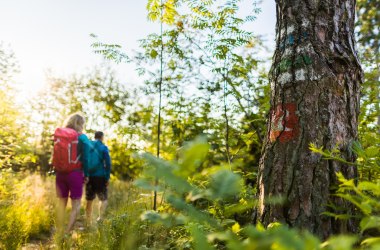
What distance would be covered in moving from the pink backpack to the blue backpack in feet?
2.50

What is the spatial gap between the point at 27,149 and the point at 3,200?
824 millimetres

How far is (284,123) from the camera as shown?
2.17 metres

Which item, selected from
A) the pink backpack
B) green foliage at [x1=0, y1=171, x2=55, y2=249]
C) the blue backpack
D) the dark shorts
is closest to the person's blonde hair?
the pink backpack

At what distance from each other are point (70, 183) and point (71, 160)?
40cm

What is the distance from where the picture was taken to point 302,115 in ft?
6.95

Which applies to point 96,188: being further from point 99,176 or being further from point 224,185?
point 224,185

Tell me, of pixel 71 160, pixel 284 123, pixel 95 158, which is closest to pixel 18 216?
pixel 71 160

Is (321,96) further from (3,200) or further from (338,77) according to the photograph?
(3,200)

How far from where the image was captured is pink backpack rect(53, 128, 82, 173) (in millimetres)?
5031

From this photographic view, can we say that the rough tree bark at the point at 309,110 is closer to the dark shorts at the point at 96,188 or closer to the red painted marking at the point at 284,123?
the red painted marking at the point at 284,123

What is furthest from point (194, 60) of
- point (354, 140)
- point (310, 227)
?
point (310, 227)

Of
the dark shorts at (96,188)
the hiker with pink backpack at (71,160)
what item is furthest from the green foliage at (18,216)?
the dark shorts at (96,188)

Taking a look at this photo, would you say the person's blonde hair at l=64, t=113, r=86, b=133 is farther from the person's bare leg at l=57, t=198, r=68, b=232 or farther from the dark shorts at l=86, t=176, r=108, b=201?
the dark shorts at l=86, t=176, r=108, b=201

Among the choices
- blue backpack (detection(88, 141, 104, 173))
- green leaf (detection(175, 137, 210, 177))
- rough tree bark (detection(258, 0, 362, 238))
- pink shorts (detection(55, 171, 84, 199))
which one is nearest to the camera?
green leaf (detection(175, 137, 210, 177))
